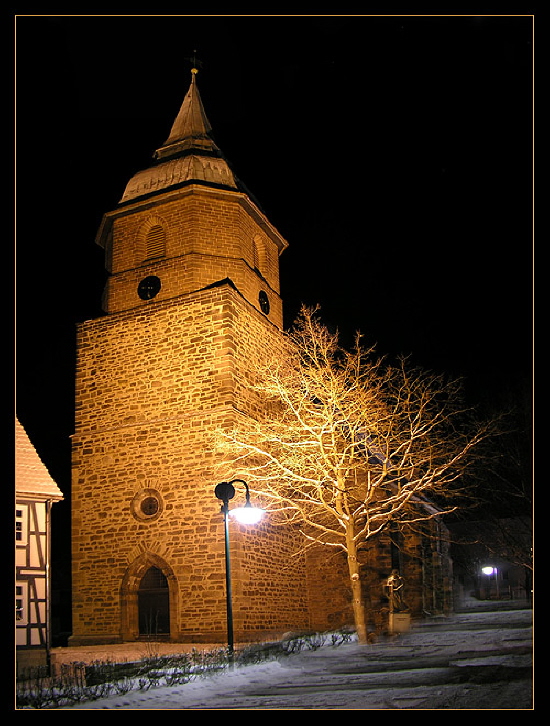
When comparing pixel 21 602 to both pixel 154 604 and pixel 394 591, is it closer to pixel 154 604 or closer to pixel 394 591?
pixel 154 604

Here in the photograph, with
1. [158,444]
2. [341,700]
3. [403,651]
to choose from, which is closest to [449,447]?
[403,651]

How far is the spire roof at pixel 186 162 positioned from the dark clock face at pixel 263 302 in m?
3.29

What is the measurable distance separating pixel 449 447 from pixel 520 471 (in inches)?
317

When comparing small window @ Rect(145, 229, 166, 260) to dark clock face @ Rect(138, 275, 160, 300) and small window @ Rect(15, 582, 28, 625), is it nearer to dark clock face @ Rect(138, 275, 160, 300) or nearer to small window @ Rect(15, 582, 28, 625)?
dark clock face @ Rect(138, 275, 160, 300)

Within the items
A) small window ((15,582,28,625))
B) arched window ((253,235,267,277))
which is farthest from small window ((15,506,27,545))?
arched window ((253,235,267,277))

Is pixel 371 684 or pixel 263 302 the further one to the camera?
pixel 263 302

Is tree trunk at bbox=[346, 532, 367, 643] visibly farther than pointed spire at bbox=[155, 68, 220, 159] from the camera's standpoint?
No

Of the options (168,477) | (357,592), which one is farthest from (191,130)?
(357,592)

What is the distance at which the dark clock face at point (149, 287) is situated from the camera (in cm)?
2158

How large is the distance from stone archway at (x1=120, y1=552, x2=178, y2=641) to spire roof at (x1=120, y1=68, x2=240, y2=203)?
10577 millimetres

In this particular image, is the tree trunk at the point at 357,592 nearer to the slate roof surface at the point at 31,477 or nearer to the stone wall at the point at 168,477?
the stone wall at the point at 168,477

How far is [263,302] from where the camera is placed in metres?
23.1

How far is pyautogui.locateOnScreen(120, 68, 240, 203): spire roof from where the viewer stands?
884 inches

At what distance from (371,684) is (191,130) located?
61.3ft
